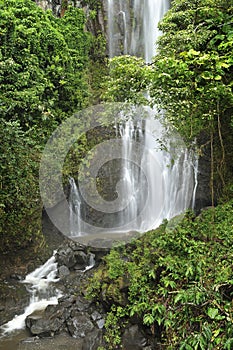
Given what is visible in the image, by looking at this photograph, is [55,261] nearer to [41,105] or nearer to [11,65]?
[41,105]

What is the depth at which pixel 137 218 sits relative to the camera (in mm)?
10812

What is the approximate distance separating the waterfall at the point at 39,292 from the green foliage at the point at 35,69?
3.93 m

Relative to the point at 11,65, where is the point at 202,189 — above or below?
below

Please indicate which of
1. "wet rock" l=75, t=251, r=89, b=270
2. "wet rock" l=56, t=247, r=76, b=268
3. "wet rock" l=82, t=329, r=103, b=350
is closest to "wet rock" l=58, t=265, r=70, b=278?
"wet rock" l=56, t=247, r=76, b=268

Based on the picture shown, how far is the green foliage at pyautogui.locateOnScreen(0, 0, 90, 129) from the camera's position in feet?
25.8

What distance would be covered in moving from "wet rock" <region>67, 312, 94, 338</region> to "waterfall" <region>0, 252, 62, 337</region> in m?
1.04

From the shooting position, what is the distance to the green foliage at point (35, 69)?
7.86 meters

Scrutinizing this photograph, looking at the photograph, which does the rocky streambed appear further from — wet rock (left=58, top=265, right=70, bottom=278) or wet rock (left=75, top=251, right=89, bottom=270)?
wet rock (left=75, top=251, right=89, bottom=270)

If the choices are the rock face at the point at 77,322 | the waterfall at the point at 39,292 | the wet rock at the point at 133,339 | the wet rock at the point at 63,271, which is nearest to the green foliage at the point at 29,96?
the waterfall at the point at 39,292

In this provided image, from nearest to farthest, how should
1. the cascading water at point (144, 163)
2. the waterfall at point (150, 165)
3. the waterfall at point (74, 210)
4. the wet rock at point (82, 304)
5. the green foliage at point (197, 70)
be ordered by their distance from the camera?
the green foliage at point (197, 70)
the wet rock at point (82, 304)
the waterfall at point (150, 165)
the cascading water at point (144, 163)
the waterfall at point (74, 210)

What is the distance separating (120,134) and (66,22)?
4856mm

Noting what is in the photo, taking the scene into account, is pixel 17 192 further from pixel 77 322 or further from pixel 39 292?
pixel 77 322

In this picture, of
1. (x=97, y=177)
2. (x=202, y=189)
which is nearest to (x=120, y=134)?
(x=97, y=177)

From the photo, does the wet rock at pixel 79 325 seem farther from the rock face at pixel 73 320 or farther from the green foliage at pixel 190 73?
the green foliage at pixel 190 73
